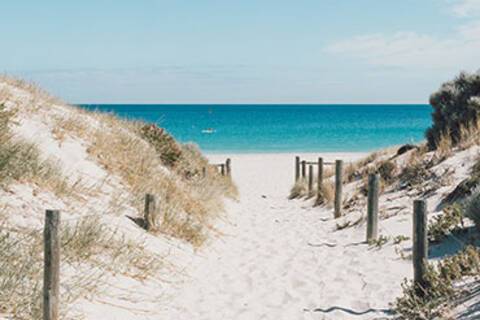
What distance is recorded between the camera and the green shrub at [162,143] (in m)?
15.9

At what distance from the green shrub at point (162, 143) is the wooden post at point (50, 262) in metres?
10.3

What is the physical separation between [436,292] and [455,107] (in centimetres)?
1192

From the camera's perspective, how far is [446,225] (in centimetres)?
886

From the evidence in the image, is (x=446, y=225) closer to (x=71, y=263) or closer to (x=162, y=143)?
(x=71, y=263)

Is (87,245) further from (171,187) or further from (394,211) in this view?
(394,211)

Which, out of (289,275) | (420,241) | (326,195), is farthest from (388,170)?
(420,241)

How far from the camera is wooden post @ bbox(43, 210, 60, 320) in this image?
523 cm

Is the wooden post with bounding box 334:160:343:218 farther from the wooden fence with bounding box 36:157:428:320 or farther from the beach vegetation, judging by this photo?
the beach vegetation

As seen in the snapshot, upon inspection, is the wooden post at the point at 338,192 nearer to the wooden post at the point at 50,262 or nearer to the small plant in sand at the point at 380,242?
Answer: the small plant in sand at the point at 380,242

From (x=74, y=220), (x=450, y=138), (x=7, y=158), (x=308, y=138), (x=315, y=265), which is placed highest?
(x=308, y=138)

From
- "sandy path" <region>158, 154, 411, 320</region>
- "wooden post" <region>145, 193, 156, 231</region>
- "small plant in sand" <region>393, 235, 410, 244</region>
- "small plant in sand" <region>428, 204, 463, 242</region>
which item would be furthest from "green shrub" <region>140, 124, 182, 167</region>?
"small plant in sand" <region>428, 204, 463, 242</region>

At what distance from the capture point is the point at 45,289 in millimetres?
5266

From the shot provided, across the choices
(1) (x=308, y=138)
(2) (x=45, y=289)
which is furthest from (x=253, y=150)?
(2) (x=45, y=289)

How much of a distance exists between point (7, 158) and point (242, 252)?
171 inches
